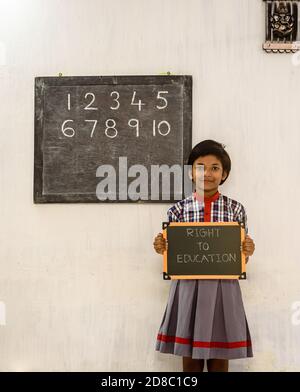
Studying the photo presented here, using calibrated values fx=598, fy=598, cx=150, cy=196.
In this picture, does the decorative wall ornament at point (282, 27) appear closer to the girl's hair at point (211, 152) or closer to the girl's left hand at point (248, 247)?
the girl's hair at point (211, 152)

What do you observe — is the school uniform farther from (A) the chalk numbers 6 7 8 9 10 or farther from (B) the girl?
(A) the chalk numbers 6 7 8 9 10

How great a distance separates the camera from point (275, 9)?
3.28 m

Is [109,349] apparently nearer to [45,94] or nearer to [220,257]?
[220,257]

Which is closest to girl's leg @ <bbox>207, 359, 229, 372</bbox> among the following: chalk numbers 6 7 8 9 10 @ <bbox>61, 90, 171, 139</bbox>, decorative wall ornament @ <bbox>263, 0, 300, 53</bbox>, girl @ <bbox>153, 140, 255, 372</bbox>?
girl @ <bbox>153, 140, 255, 372</bbox>

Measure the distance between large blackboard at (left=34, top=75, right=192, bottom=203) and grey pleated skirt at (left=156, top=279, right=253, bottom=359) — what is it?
Answer: 2.03 feet

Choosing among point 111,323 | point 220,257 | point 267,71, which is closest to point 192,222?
point 220,257

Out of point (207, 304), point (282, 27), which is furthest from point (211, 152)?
point (282, 27)

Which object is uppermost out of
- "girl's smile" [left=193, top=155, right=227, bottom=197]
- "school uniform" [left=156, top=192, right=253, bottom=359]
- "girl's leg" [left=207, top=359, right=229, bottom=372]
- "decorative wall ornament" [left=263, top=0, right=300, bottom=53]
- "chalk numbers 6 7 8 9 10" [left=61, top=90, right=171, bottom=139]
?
"decorative wall ornament" [left=263, top=0, right=300, bottom=53]

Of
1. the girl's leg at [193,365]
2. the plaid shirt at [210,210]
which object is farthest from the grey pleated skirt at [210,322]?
the plaid shirt at [210,210]

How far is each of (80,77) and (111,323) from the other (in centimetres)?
137

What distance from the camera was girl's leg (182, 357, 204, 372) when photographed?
9.70 ft

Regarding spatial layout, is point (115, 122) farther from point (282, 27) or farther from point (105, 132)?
point (282, 27)

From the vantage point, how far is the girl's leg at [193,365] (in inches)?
116

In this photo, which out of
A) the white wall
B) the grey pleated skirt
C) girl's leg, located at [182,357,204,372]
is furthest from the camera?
the white wall
